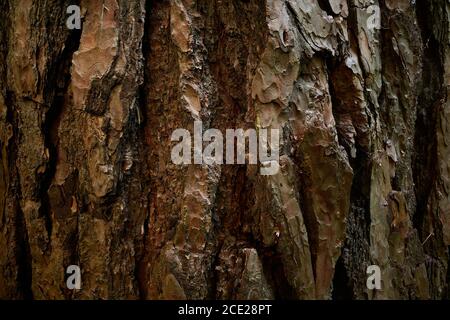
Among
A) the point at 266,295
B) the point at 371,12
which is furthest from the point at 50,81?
the point at 371,12

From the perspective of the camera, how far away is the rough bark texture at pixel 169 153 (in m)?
1.53

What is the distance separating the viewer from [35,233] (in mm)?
1629

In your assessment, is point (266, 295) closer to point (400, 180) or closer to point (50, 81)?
point (400, 180)

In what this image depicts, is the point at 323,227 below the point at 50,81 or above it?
below

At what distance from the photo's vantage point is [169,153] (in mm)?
1574

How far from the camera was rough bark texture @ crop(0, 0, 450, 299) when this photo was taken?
1.53 meters

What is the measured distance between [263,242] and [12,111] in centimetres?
98
